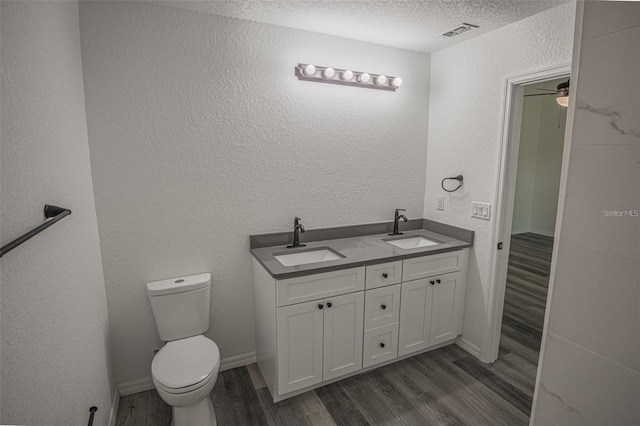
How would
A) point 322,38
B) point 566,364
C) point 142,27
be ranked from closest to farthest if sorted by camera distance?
point 566,364, point 142,27, point 322,38

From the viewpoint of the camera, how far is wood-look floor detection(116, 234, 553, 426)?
1935mm

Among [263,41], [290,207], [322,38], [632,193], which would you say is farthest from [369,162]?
[632,193]

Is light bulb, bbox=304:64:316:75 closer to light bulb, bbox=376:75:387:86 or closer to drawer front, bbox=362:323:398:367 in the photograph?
light bulb, bbox=376:75:387:86

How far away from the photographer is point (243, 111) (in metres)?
2.19

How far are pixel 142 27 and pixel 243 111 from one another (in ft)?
2.33

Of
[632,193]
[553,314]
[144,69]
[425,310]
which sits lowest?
[425,310]

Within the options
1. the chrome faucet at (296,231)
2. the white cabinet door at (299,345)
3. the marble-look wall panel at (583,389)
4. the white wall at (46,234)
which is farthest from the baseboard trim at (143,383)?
the marble-look wall panel at (583,389)

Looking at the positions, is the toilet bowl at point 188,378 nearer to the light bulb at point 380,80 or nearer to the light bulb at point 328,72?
the light bulb at point 328,72

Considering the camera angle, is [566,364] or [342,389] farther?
[342,389]

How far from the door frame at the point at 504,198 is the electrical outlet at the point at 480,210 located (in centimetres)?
6

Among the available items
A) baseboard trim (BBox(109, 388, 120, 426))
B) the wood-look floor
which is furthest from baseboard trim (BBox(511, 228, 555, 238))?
baseboard trim (BBox(109, 388, 120, 426))

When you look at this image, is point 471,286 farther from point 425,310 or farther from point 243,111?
point 243,111

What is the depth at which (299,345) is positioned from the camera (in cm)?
203

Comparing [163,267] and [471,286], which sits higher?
[163,267]
